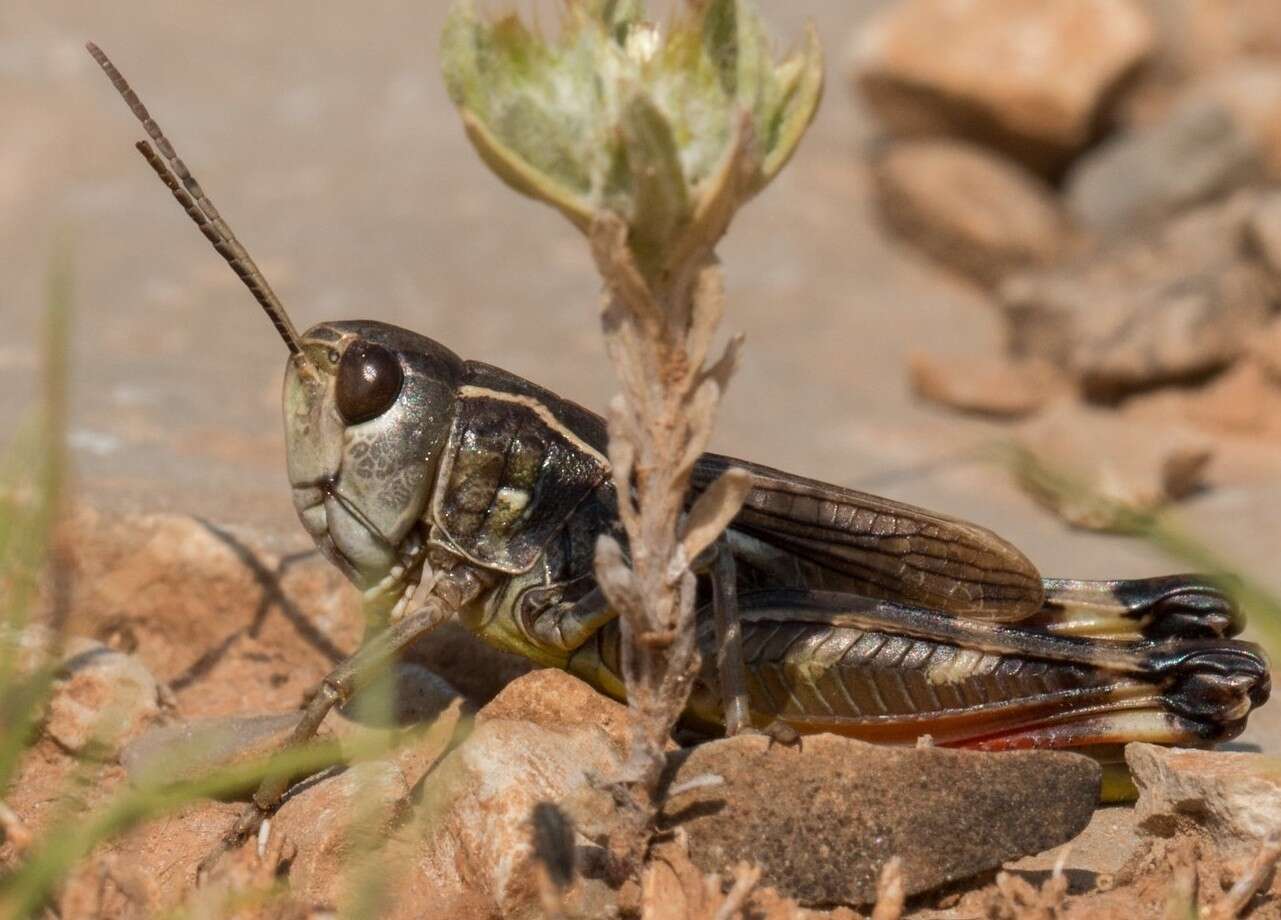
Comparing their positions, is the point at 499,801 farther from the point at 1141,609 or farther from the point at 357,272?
the point at 357,272

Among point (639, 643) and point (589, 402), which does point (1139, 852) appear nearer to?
point (639, 643)

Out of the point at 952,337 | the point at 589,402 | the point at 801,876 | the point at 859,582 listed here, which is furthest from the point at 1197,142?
the point at 801,876

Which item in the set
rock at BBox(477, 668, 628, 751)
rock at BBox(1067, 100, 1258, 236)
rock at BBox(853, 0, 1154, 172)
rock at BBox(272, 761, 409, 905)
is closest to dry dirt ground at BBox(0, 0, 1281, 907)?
rock at BBox(853, 0, 1154, 172)

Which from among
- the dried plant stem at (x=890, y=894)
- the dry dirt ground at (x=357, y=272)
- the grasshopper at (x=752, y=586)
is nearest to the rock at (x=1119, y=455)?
the dry dirt ground at (x=357, y=272)

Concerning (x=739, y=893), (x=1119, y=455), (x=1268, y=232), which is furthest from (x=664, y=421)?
(x=1268, y=232)

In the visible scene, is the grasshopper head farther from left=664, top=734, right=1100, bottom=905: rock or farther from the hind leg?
the hind leg

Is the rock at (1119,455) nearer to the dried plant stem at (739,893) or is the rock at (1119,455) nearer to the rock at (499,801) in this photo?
the rock at (499,801)

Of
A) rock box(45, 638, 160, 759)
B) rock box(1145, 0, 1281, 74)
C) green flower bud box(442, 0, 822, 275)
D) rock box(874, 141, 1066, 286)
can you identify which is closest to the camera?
green flower bud box(442, 0, 822, 275)
